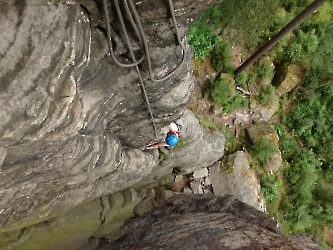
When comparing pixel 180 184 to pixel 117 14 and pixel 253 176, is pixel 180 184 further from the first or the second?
pixel 117 14

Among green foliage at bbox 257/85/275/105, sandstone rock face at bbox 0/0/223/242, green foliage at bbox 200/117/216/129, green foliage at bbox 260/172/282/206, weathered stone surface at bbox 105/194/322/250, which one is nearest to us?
sandstone rock face at bbox 0/0/223/242

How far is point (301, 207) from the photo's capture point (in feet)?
32.8

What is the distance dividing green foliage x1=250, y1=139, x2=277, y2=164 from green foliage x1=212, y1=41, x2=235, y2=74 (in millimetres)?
2494

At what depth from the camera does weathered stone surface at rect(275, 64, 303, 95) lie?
33.2 feet

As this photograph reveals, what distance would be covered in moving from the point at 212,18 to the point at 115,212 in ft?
21.4

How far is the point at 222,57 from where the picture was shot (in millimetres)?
9492

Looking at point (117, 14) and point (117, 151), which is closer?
point (117, 14)

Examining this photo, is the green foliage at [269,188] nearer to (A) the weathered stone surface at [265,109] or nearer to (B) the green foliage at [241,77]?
(A) the weathered stone surface at [265,109]

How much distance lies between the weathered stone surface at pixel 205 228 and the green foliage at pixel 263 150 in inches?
100

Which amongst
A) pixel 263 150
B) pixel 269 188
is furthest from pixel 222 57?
pixel 269 188

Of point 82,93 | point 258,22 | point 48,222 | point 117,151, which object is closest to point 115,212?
point 48,222

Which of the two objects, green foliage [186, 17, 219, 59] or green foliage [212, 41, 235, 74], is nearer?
green foliage [186, 17, 219, 59]

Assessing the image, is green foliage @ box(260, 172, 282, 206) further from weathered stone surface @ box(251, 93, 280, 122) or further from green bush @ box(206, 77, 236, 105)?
green bush @ box(206, 77, 236, 105)

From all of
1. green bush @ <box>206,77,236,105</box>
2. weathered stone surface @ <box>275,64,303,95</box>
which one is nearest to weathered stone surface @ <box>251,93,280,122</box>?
weathered stone surface @ <box>275,64,303,95</box>
